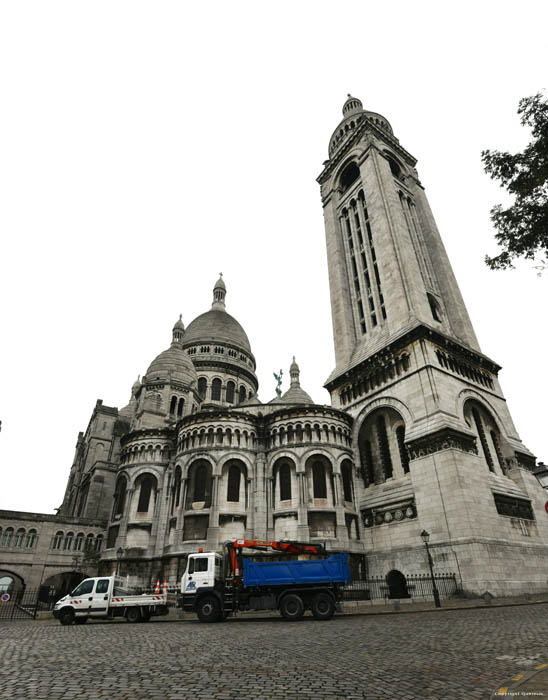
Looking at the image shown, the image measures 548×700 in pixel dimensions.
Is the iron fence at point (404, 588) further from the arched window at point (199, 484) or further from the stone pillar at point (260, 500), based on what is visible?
the arched window at point (199, 484)

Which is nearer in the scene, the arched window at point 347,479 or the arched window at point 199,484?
the arched window at point 199,484

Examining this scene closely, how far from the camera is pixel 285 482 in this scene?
31.0 metres

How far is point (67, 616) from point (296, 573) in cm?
1073

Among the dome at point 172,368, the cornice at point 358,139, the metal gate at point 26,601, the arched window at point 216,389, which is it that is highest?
the cornice at point 358,139

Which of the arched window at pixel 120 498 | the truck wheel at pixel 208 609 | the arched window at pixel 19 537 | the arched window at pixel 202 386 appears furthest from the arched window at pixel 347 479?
the arched window at pixel 202 386

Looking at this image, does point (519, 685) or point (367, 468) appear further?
point (367, 468)

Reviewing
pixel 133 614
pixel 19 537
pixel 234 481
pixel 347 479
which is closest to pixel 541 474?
pixel 347 479

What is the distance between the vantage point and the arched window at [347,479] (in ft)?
101

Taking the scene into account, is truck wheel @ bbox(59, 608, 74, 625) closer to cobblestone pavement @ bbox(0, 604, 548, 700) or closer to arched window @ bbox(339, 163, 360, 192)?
cobblestone pavement @ bbox(0, 604, 548, 700)

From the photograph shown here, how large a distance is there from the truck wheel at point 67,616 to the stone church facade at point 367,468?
1041cm

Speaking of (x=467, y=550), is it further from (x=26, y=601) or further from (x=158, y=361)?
(x=158, y=361)

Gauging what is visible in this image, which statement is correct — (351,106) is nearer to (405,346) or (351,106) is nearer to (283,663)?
(405,346)

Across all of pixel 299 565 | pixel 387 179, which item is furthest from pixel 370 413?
pixel 387 179

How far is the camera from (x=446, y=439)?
25688 millimetres
